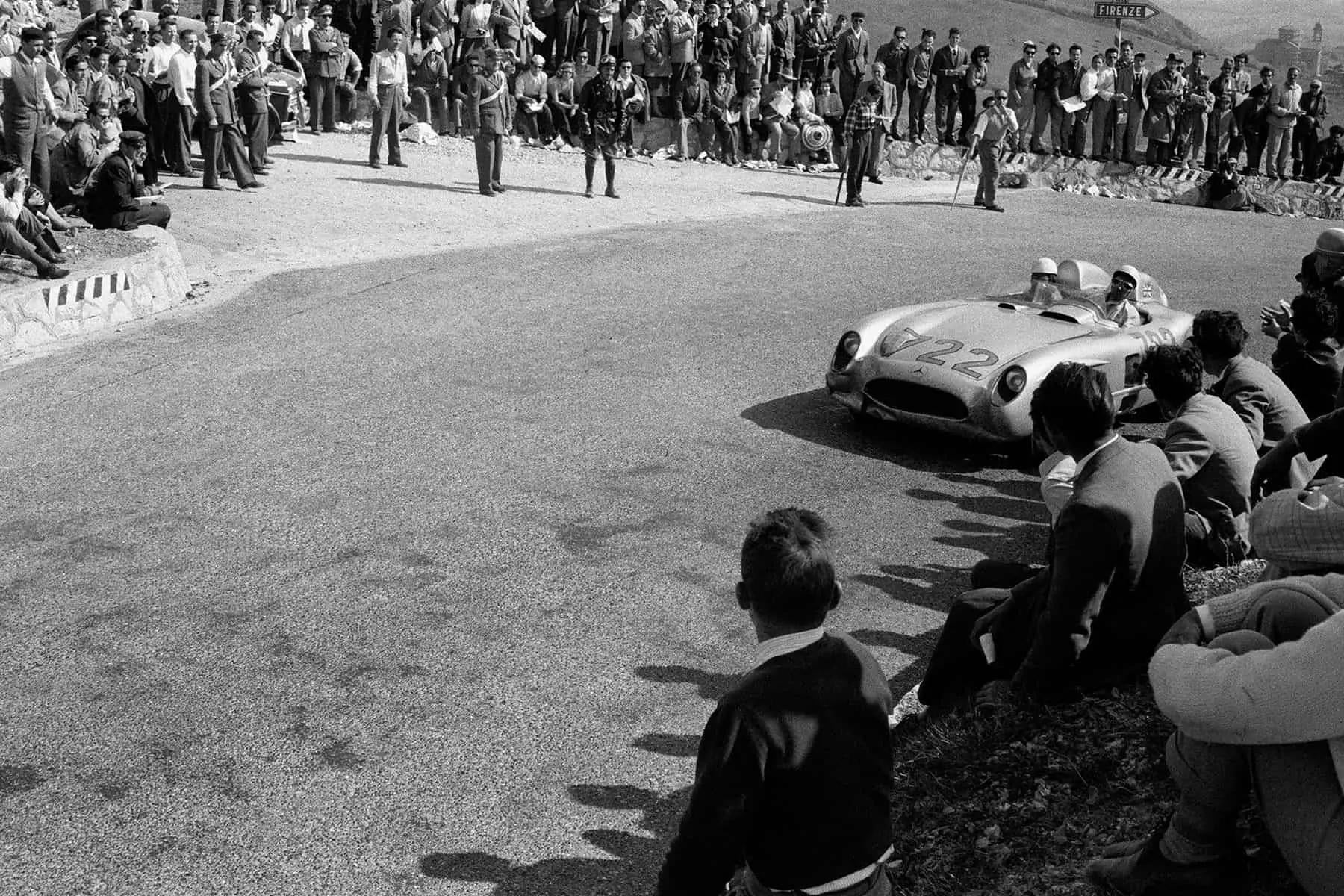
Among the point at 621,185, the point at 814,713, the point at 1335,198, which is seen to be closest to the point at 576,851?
the point at 814,713

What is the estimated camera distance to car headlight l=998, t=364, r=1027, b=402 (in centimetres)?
874

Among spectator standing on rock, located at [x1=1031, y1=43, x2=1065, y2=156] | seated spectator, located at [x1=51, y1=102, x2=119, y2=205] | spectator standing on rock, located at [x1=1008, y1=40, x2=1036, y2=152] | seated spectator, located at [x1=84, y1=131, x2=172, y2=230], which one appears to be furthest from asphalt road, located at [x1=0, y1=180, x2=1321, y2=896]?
spectator standing on rock, located at [x1=1031, y1=43, x2=1065, y2=156]

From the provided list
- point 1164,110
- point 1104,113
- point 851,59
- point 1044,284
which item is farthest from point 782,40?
point 1044,284

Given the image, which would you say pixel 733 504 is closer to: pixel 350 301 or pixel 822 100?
pixel 350 301

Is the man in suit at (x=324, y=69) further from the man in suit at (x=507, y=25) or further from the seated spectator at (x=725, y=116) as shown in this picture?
the seated spectator at (x=725, y=116)

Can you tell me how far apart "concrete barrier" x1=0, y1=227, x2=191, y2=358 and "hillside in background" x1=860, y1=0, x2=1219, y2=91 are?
28.1 m

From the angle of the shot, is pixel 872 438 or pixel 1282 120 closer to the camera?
pixel 872 438

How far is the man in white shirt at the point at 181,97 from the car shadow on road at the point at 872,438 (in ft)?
33.6

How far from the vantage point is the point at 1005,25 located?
43219 mm

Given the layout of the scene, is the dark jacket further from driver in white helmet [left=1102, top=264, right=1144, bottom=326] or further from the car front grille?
driver in white helmet [left=1102, top=264, right=1144, bottom=326]

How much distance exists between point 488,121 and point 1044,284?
9972 millimetres

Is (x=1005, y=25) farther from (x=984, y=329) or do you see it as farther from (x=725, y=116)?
(x=984, y=329)

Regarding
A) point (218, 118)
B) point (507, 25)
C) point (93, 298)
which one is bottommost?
point (93, 298)

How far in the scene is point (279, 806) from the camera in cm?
480
